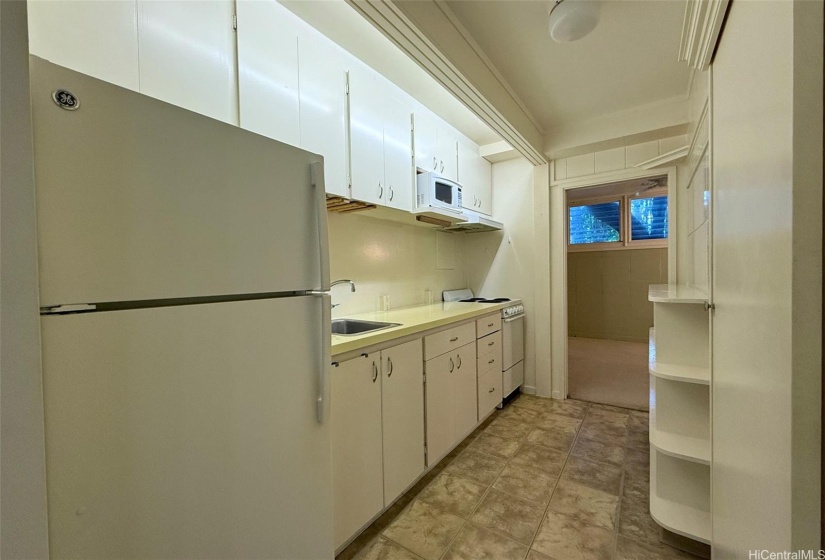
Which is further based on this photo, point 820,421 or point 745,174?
point 745,174

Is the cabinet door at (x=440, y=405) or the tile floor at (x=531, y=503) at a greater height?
the cabinet door at (x=440, y=405)

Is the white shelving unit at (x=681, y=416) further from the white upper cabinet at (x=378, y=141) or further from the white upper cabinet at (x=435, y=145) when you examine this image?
the white upper cabinet at (x=435, y=145)

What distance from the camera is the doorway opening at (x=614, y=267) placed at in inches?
204

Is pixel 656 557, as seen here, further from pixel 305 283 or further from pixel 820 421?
pixel 305 283

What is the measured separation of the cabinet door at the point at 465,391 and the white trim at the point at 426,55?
1663mm

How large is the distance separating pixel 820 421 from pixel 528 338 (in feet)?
9.79

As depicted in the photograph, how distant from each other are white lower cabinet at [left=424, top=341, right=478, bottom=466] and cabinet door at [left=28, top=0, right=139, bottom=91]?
1.88 meters

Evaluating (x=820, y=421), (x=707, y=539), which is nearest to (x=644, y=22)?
(x=820, y=421)

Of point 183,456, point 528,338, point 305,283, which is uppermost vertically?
point 305,283

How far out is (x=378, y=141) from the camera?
2.09 meters

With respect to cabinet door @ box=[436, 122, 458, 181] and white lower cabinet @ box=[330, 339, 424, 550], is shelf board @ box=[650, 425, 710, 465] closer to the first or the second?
white lower cabinet @ box=[330, 339, 424, 550]

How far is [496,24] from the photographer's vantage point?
1.73 metres

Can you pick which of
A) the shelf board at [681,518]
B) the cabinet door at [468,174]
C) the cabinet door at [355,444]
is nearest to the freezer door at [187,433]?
the cabinet door at [355,444]

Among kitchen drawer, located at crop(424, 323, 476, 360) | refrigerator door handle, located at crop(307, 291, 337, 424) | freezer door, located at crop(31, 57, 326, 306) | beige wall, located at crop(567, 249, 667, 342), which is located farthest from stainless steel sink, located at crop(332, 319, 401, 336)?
beige wall, located at crop(567, 249, 667, 342)
